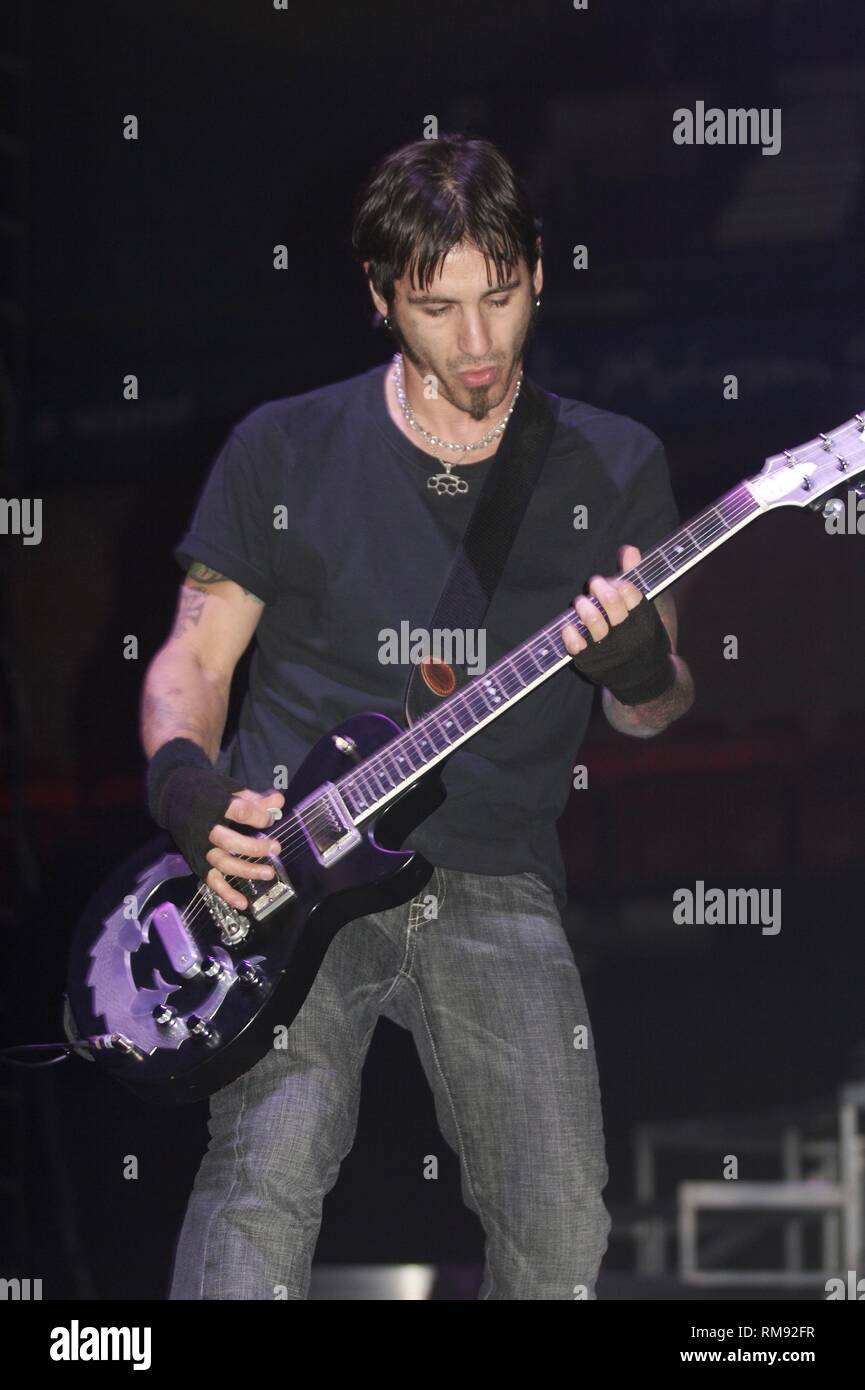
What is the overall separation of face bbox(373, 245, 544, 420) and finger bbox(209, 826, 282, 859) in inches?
37.4

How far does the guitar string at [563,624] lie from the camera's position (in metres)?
2.82

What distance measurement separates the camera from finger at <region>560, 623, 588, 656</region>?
2801 mm

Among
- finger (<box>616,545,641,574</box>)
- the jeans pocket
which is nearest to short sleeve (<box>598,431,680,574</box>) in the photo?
finger (<box>616,545,641,574</box>)

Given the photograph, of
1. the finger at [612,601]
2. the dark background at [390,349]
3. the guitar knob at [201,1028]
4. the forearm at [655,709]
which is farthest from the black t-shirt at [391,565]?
the dark background at [390,349]

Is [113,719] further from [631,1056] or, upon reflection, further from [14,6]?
[14,6]

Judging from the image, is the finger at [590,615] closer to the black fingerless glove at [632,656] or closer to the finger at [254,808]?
the black fingerless glove at [632,656]

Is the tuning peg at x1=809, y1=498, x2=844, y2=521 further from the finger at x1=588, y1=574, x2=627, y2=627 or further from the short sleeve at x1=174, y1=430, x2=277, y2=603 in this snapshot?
the short sleeve at x1=174, y1=430, x2=277, y2=603

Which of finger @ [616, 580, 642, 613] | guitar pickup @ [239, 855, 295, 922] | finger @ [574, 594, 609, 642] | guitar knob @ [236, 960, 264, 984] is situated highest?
finger @ [616, 580, 642, 613]

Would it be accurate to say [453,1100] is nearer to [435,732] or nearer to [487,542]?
[435,732]

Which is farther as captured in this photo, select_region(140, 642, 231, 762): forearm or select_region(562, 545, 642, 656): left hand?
select_region(140, 642, 231, 762): forearm

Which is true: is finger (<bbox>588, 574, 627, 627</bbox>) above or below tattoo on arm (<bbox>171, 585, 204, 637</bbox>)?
below

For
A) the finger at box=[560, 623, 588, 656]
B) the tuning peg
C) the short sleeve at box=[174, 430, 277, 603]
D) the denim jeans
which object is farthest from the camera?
the short sleeve at box=[174, 430, 277, 603]

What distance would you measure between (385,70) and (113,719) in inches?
119

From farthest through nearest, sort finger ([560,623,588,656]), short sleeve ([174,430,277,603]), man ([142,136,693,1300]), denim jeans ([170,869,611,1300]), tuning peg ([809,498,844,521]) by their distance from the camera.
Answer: short sleeve ([174,430,277,603]) < tuning peg ([809,498,844,521]) < finger ([560,623,588,656]) < man ([142,136,693,1300]) < denim jeans ([170,869,611,1300])
